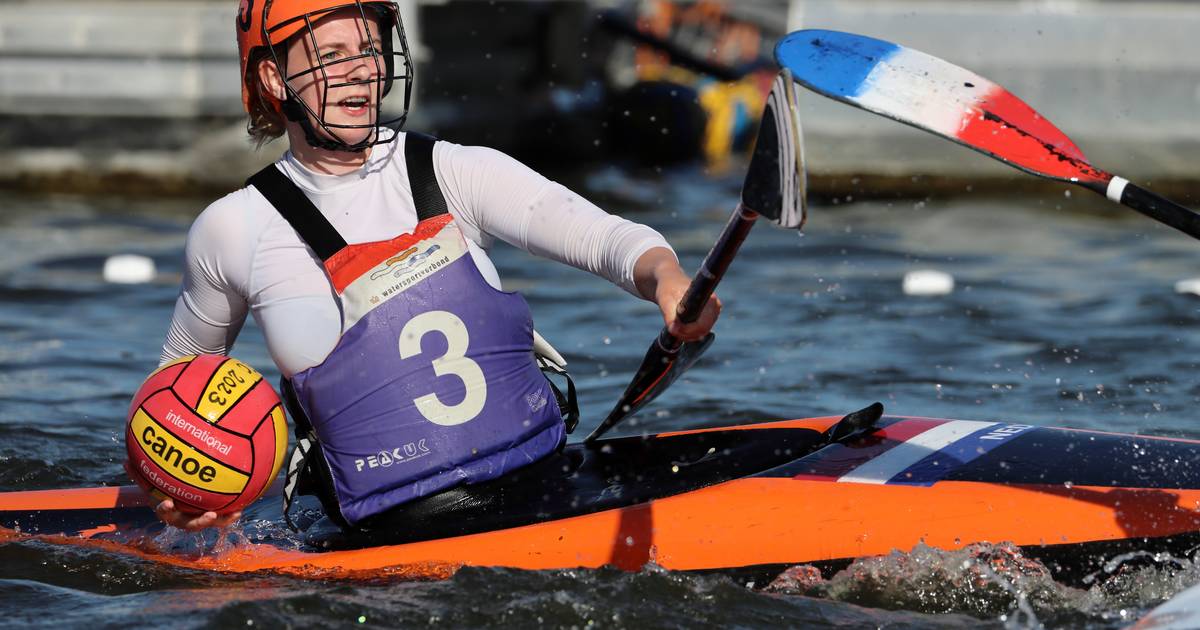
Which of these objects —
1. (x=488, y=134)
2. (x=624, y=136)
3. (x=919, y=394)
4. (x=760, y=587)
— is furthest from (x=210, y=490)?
(x=624, y=136)

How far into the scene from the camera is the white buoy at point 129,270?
7.39 metres

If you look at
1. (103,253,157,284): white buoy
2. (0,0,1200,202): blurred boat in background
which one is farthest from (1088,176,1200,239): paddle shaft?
(0,0,1200,202): blurred boat in background

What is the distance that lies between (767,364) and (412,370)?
2.82 meters

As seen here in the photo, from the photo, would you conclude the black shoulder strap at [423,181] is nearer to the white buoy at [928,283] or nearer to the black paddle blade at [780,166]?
the black paddle blade at [780,166]

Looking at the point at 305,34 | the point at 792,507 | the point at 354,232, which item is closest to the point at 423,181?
the point at 354,232

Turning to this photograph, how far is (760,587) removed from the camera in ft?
9.98

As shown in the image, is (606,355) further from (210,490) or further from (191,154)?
(191,154)

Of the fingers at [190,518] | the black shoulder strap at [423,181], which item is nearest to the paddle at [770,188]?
the black shoulder strap at [423,181]

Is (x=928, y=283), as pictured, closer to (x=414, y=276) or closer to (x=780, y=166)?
(x=414, y=276)

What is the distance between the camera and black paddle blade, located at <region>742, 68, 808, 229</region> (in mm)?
2545

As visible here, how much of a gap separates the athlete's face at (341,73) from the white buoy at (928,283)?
4230 mm

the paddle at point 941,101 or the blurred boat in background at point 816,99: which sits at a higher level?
the paddle at point 941,101

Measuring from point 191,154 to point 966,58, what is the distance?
498cm

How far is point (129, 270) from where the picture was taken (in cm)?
749
